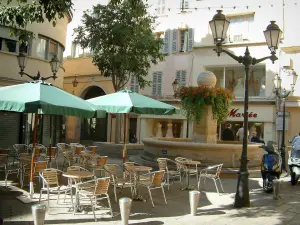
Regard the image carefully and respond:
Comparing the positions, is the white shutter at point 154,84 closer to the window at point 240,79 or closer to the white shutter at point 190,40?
the white shutter at point 190,40

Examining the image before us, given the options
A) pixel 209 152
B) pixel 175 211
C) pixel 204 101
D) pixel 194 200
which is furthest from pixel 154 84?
pixel 194 200

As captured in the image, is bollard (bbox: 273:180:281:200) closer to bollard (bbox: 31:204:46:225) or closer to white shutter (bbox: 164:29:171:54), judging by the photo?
bollard (bbox: 31:204:46:225)

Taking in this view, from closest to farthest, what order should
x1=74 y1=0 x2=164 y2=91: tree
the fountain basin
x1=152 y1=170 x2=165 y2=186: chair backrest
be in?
x1=152 y1=170 x2=165 y2=186: chair backrest → the fountain basin → x1=74 y1=0 x2=164 y2=91: tree

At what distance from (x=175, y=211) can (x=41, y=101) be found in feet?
11.5

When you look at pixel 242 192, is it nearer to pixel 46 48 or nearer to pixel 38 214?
pixel 38 214

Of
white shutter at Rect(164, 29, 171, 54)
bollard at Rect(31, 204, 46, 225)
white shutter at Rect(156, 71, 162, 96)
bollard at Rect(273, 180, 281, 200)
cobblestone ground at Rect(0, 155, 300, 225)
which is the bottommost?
cobblestone ground at Rect(0, 155, 300, 225)

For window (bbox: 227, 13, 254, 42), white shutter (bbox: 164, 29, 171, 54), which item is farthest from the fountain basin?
white shutter (bbox: 164, 29, 171, 54)

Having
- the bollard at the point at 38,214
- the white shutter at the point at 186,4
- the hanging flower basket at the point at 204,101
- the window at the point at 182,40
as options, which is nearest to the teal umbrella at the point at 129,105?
the hanging flower basket at the point at 204,101

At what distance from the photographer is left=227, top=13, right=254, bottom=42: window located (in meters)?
23.1

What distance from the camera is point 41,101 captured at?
22.4ft

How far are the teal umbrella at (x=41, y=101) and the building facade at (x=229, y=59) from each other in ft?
51.3

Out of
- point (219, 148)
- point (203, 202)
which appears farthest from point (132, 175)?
point (219, 148)

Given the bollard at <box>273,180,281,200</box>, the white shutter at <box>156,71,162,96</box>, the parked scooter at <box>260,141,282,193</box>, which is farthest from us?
the white shutter at <box>156,71,162,96</box>

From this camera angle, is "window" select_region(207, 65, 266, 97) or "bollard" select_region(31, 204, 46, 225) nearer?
"bollard" select_region(31, 204, 46, 225)
